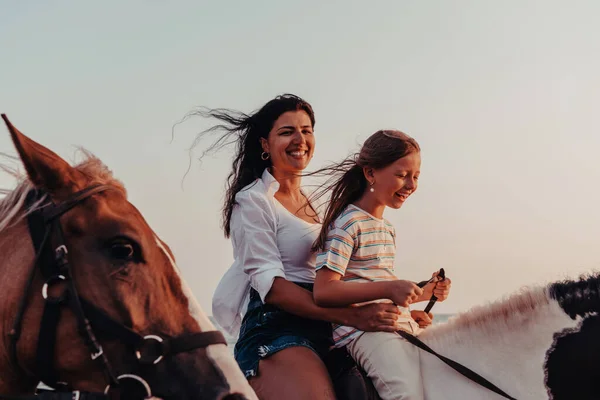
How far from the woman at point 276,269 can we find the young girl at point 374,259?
0.46ft

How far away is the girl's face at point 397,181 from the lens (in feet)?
13.5

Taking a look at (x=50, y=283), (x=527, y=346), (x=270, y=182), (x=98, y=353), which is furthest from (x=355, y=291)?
(x=50, y=283)

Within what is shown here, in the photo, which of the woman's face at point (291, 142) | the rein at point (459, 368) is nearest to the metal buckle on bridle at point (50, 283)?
the rein at point (459, 368)

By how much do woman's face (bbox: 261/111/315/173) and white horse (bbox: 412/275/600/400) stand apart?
160 centimetres

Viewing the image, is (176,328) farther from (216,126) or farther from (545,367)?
(216,126)

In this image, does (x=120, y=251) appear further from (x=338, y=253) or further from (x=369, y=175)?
(x=369, y=175)

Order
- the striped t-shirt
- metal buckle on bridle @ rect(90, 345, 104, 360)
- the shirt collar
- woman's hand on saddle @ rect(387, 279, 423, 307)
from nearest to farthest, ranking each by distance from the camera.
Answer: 1. metal buckle on bridle @ rect(90, 345, 104, 360)
2. woman's hand on saddle @ rect(387, 279, 423, 307)
3. the striped t-shirt
4. the shirt collar

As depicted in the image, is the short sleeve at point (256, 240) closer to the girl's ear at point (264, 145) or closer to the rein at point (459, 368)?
the girl's ear at point (264, 145)

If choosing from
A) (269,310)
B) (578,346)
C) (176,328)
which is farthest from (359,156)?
(176,328)

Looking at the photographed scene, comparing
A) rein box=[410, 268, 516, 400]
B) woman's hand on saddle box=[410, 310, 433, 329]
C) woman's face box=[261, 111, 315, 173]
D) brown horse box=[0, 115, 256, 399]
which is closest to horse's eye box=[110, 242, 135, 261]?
brown horse box=[0, 115, 256, 399]

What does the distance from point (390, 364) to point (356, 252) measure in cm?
70

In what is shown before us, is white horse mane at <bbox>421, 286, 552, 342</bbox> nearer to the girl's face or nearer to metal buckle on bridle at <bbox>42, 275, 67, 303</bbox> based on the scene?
the girl's face

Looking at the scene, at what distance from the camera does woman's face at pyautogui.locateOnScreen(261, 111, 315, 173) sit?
480 cm

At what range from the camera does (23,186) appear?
9.57ft
